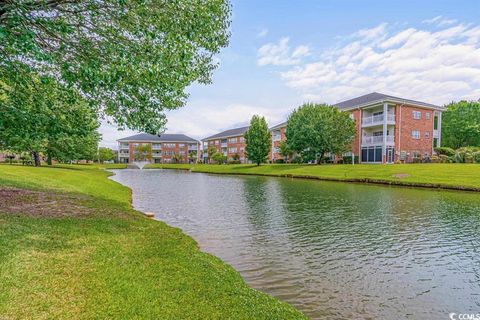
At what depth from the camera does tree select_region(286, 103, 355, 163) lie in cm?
5188

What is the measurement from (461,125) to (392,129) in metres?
23.1

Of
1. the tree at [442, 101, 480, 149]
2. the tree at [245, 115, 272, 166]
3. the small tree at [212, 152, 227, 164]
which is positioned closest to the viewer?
the tree at [442, 101, 480, 149]

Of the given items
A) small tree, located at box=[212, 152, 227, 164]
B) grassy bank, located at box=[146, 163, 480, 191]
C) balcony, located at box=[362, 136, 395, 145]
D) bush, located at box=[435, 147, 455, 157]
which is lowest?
grassy bank, located at box=[146, 163, 480, 191]

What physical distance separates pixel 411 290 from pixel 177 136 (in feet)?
434

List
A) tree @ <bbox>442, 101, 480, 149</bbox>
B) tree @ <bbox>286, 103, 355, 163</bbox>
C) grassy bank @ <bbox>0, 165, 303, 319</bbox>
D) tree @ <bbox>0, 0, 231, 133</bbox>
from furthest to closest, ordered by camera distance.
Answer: tree @ <bbox>442, 101, 480, 149</bbox>, tree @ <bbox>286, 103, 355, 163</bbox>, tree @ <bbox>0, 0, 231, 133</bbox>, grassy bank @ <bbox>0, 165, 303, 319</bbox>

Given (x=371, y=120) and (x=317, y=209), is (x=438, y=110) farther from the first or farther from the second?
(x=317, y=209)

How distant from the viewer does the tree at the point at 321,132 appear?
51875mm

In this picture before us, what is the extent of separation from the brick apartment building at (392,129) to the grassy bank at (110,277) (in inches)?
1872

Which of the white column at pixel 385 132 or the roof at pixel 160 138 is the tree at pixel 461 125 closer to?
the white column at pixel 385 132

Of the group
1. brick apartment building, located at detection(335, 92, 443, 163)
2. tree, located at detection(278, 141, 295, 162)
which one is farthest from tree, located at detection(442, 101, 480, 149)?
tree, located at detection(278, 141, 295, 162)

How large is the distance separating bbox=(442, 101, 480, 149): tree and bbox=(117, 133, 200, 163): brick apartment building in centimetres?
8608

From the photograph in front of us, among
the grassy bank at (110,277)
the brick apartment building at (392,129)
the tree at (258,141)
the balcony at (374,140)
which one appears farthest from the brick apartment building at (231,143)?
the grassy bank at (110,277)

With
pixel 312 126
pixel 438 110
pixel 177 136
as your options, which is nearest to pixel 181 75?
pixel 312 126

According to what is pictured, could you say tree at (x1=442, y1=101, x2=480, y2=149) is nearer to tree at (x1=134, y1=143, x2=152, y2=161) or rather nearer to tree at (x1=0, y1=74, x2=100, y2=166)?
tree at (x1=0, y1=74, x2=100, y2=166)
